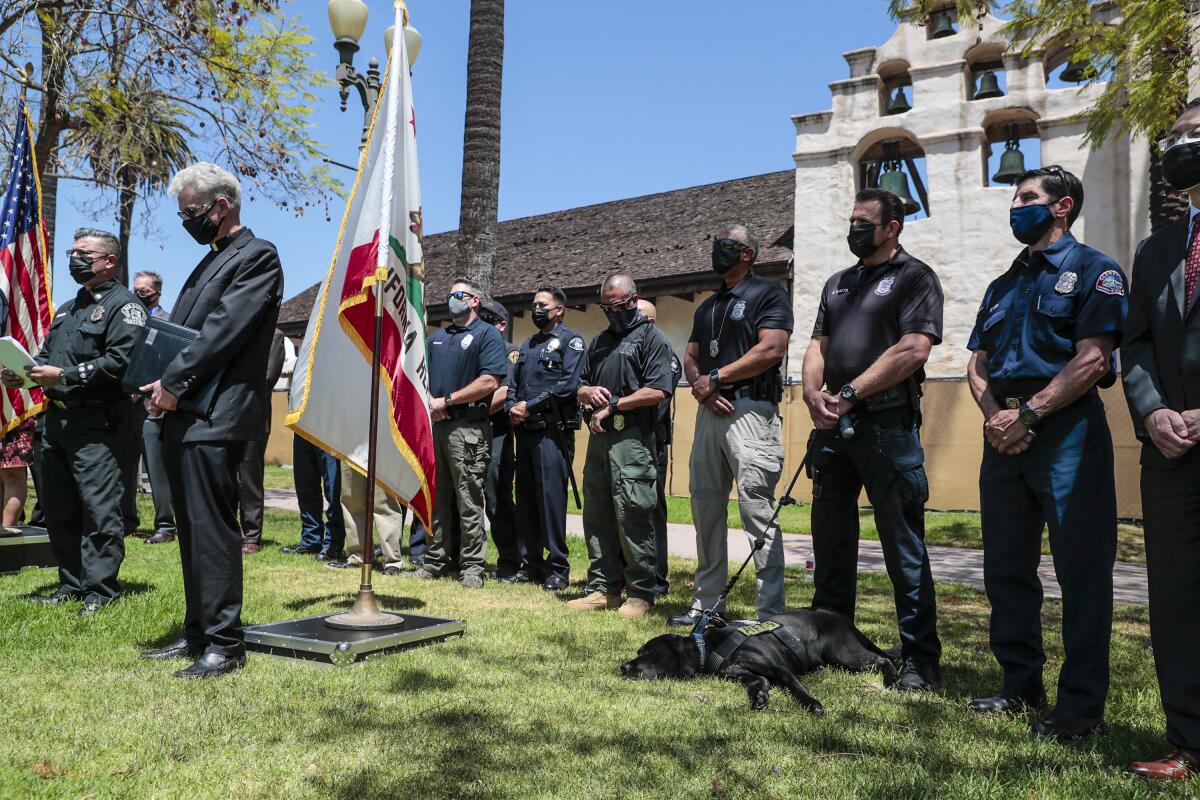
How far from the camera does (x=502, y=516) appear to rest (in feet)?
26.3

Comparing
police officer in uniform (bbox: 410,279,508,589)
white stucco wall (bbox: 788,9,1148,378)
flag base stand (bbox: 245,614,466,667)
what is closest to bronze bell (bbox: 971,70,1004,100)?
white stucco wall (bbox: 788,9,1148,378)

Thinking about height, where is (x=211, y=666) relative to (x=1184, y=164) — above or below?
below

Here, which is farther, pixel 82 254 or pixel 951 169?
pixel 951 169

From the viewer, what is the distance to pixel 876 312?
4602mm

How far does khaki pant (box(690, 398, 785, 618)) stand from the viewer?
520cm

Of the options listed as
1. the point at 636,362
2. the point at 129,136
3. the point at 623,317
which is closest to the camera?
the point at 636,362

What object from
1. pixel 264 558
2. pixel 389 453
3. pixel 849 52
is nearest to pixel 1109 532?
pixel 389 453

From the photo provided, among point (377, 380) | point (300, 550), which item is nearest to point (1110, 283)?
point (377, 380)

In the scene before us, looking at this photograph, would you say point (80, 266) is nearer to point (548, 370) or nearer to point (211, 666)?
point (211, 666)

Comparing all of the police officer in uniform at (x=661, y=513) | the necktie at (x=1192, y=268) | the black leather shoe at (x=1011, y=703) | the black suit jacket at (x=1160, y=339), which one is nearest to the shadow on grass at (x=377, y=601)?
the police officer in uniform at (x=661, y=513)

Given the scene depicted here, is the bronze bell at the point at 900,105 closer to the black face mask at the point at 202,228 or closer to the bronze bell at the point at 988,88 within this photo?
the bronze bell at the point at 988,88

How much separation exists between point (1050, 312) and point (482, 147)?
8.47 m

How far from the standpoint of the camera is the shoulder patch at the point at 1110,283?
364 centimetres

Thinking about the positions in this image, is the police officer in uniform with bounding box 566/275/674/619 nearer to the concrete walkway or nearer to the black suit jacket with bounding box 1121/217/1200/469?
the concrete walkway
